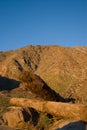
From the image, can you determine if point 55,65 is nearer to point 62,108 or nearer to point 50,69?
point 50,69

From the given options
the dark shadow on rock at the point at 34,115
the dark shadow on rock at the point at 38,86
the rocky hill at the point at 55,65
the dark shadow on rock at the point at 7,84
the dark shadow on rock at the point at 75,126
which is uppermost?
the rocky hill at the point at 55,65

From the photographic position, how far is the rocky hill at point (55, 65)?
52.8 metres

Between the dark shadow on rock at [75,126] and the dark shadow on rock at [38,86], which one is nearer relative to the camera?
the dark shadow on rock at [75,126]

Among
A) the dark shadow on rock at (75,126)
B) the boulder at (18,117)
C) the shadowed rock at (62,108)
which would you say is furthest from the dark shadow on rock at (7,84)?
the dark shadow on rock at (75,126)

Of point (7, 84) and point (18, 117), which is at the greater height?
point (7, 84)

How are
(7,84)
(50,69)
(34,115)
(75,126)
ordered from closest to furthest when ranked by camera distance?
(75,126) → (34,115) → (7,84) → (50,69)

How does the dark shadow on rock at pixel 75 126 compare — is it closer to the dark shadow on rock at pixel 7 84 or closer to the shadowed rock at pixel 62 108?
the shadowed rock at pixel 62 108

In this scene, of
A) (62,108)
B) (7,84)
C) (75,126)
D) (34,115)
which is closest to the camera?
(75,126)

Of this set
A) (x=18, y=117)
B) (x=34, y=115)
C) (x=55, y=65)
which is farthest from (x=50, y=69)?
(x=18, y=117)

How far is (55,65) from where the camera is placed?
2370 inches

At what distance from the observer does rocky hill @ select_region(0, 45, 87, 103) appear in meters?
52.8

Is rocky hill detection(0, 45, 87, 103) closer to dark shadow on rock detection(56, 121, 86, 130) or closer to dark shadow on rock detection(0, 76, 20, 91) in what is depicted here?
dark shadow on rock detection(0, 76, 20, 91)

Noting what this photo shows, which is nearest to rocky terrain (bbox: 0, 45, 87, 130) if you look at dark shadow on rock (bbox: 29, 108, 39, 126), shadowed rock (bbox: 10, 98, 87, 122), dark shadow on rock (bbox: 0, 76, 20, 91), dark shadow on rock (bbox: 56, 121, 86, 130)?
dark shadow on rock (bbox: 0, 76, 20, 91)

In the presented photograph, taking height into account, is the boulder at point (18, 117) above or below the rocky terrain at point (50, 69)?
below
